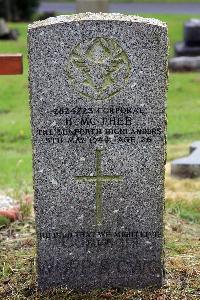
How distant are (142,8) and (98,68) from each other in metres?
28.9

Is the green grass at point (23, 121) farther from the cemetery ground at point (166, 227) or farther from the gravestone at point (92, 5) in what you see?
the gravestone at point (92, 5)

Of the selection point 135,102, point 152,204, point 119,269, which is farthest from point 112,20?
point 119,269

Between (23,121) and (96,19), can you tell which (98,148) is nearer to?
(96,19)

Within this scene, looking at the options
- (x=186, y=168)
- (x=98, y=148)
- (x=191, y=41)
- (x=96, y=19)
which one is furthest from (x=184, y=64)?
(x=96, y=19)

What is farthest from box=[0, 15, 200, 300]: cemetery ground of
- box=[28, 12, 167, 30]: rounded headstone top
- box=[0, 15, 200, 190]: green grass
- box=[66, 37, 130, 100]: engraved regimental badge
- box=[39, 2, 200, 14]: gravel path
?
box=[39, 2, 200, 14]: gravel path

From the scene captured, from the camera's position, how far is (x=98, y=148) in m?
4.74

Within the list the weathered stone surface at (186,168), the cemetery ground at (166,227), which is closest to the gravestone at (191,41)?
the cemetery ground at (166,227)

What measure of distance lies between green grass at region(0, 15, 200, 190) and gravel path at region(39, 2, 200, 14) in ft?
51.7

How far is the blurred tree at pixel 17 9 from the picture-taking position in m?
28.9

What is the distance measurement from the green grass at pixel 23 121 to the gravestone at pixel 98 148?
249 cm

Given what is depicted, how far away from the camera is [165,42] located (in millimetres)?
4559

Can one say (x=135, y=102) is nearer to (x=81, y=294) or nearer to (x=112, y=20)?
(x=112, y=20)

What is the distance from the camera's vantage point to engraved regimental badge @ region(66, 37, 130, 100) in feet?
15.0

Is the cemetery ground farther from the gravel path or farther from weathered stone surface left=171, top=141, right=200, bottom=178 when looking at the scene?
the gravel path
